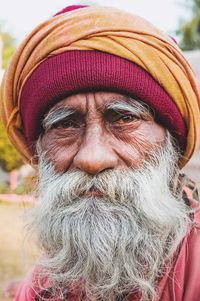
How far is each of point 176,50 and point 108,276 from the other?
0.95m

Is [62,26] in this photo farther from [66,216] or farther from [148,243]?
[148,243]

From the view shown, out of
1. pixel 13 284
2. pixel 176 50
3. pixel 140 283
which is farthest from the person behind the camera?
pixel 13 284

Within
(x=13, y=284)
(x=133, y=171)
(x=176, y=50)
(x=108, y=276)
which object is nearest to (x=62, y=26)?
(x=176, y=50)

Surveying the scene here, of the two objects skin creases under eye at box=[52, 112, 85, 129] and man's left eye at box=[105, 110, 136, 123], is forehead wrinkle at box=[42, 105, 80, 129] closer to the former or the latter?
skin creases under eye at box=[52, 112, 85, 129]

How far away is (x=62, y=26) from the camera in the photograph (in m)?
2.05

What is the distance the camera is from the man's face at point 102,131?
6.40ft

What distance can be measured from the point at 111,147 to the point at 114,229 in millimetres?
319

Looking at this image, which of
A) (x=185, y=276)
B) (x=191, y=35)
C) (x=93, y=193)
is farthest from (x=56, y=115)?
(x=191, y=35)

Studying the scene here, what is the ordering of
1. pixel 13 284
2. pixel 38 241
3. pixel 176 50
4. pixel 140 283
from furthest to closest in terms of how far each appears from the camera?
pixel 13 284 < pixel 38 241 < pixel 176 50 < pixel 140 283

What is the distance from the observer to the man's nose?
1891mm

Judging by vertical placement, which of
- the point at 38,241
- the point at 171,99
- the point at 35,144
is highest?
the point at 171,99

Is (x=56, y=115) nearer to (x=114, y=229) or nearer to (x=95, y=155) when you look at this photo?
(x=95, y=155)

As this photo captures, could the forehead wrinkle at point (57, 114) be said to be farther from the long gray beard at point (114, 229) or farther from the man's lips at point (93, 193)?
the man's lips at point (93, 193)

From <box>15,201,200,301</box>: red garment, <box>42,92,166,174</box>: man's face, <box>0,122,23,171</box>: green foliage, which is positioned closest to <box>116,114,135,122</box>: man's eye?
<box>42,92,166,174</box>: man's face
